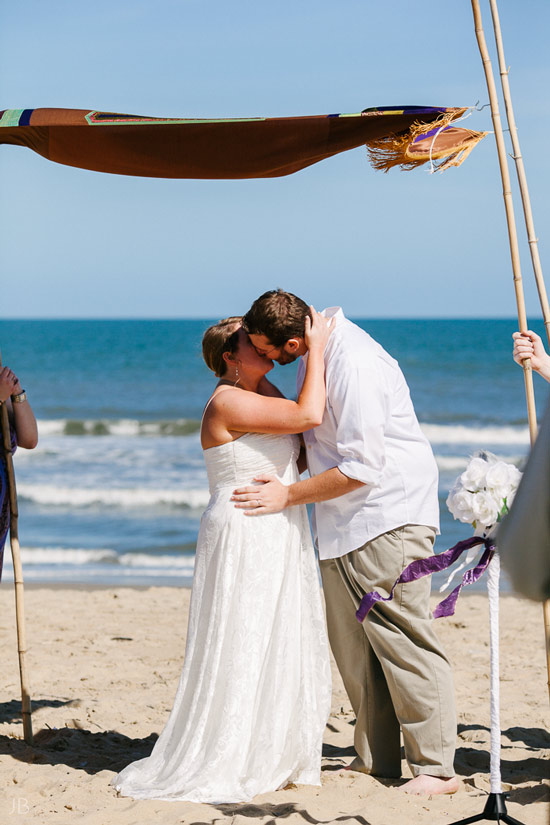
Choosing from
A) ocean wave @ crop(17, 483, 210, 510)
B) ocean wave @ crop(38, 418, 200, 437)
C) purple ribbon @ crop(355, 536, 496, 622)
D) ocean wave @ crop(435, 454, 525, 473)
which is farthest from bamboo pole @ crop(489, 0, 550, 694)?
ocean wave @ crop(38, 418, 200, 437)

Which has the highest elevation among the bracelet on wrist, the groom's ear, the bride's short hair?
the bride's short hair

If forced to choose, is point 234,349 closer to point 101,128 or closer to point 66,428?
point 101,128

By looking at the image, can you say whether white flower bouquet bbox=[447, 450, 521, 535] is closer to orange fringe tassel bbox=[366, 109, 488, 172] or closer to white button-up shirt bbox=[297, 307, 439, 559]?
white button-up shirt bbox=[297, 307, 439, 559]

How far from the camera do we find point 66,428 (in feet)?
63.2

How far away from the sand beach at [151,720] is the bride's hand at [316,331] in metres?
1.73

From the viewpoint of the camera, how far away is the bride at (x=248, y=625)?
11.2ft

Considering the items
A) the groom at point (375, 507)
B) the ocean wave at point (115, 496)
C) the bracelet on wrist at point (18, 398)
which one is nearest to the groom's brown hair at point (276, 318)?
the groom at point (375, 507)

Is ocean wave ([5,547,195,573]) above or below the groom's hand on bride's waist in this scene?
below

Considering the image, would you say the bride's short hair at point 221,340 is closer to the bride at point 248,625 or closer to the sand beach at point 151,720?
the bride at point 248,625

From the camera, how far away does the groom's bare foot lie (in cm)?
344

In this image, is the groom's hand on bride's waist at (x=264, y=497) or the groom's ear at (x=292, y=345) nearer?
the groom's ear at (x=292, y=345)

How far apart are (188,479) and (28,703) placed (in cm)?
953

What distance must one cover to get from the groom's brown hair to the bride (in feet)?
0.24

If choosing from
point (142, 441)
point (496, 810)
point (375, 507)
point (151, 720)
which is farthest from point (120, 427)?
point (496, 810)
